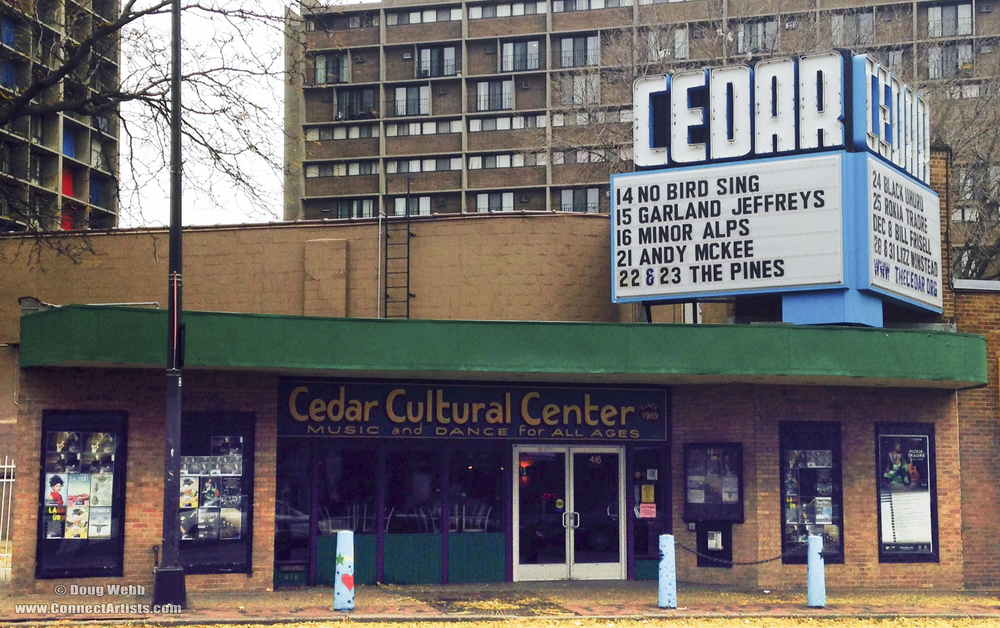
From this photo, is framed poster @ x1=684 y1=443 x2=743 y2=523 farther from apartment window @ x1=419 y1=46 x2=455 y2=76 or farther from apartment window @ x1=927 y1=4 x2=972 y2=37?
apartment window @ x1=419 y1=46 x2=455 y2=76

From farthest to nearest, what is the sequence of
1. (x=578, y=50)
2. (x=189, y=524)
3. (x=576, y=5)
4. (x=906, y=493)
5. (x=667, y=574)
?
(x=576, y=5) → (x=578, y=50) → (x=906, y=493) → (x=189, y=524) → (x=667, y=574)

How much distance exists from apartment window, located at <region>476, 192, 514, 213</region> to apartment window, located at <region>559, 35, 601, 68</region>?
356 inches

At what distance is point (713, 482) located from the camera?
22.0 metres

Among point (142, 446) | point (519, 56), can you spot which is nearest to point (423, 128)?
point (519, 56)

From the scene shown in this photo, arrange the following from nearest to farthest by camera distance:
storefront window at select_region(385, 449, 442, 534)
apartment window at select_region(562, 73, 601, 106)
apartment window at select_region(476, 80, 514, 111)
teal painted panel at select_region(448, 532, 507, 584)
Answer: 1. storefront window at select_region(385, 449, 442, 534)
2. teal painted panel at select_region(448, 532, 507, 584)
3. apartment window at select_region(562, 73, 601, 106)
4. apartment window at select_region(476, 80, 514, 111)

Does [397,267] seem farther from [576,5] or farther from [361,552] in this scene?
[576,5]

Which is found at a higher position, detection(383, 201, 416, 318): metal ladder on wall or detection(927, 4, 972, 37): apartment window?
detection(927, 4, 972, 37): apartment window

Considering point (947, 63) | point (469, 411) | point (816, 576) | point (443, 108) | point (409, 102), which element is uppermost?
point (409, 102)

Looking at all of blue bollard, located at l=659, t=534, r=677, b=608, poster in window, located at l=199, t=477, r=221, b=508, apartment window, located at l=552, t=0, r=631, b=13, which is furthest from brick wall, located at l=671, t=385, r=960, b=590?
apartment window, located at l=552, t=0, r=631, b=13

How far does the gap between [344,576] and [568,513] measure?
17.8 feet

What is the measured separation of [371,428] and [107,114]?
7.88 metres

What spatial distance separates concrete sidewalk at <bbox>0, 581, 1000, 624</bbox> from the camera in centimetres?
1731

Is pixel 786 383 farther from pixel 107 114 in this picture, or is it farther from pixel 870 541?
pixel 107 114

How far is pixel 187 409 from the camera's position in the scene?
20.1m
